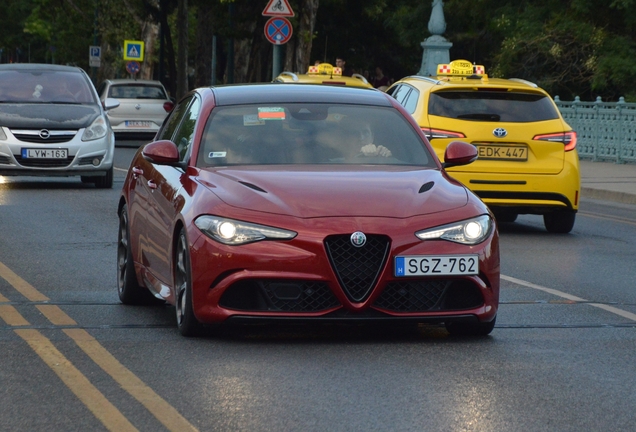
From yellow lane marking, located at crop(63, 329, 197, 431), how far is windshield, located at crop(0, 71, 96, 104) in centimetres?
1284

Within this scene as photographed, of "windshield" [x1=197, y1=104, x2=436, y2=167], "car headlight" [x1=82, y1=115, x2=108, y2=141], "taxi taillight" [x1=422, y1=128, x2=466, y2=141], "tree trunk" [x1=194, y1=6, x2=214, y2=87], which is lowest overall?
"tree trunk" [x1=194, y1=6, x2=214, y2=87]

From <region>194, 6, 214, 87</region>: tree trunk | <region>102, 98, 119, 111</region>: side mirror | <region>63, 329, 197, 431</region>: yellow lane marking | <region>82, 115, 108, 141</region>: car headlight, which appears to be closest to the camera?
<region>63, 329, 197, 431</region>: yellow lane marking

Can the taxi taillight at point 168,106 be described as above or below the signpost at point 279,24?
below

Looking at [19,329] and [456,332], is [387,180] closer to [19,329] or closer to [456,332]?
[456,332]

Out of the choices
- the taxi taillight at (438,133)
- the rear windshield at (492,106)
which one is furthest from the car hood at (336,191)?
the rear windshield at (492,106)

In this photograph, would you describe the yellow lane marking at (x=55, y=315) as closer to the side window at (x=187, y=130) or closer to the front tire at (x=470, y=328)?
the side window at (x=187, y=130)

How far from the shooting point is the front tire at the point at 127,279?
9.16 m

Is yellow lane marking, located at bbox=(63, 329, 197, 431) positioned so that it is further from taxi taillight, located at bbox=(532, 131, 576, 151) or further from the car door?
taxi taillight, located at bbox=(532, 131, 576, 151)

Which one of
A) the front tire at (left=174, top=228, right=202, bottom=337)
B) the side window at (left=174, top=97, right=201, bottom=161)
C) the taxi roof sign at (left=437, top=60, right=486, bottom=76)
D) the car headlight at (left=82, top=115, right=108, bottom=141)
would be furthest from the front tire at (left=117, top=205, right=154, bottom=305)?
the car headlight at (left=82, top=115, right=108, bottom=141)

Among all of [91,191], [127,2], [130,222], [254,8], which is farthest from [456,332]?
[127,2]

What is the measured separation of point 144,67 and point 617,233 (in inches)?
1809

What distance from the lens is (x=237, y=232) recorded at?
742 cm

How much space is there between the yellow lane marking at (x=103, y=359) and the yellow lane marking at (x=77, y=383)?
2.5 inches

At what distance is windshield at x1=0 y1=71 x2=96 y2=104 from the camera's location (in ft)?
67.2
